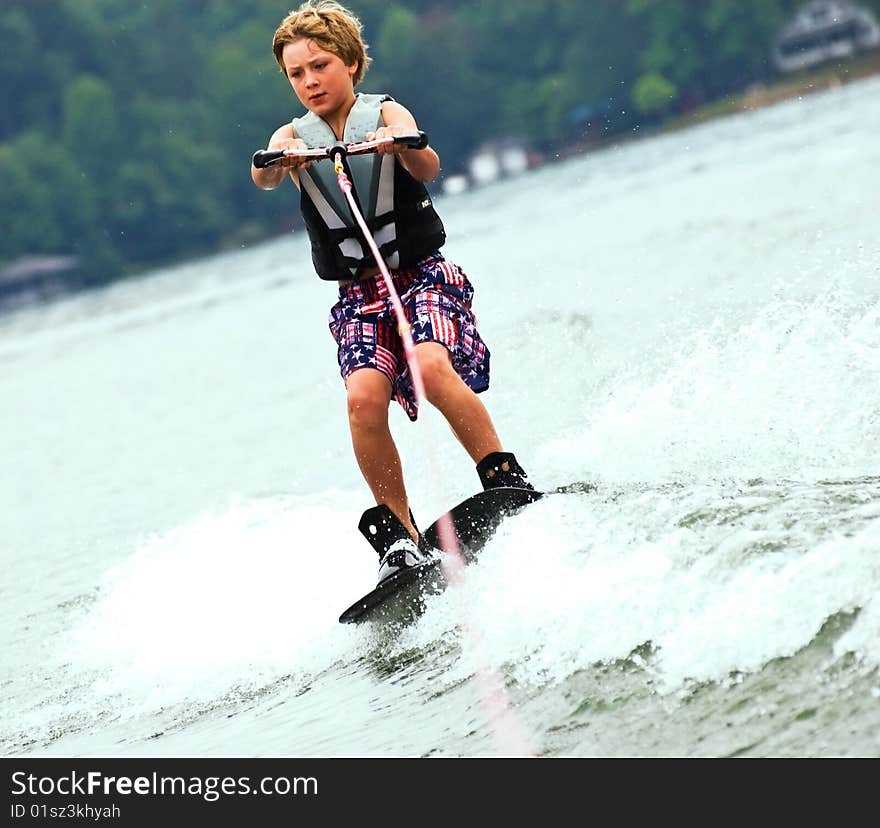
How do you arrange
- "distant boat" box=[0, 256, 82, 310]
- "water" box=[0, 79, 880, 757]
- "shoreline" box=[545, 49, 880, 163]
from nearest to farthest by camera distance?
"water" box=[0, 79, 880, 757] → "shoreline" box=[545, 49, 880, 163] → "distant boat" box=[0, 256, 82, 310]

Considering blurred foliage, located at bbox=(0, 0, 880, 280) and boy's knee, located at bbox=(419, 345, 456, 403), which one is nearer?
boy's knee, located at bbox=(419, 345, 456, 403)

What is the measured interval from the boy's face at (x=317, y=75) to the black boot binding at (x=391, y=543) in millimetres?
1243

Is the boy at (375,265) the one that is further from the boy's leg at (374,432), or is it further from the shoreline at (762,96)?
the shoreline at (762,96)

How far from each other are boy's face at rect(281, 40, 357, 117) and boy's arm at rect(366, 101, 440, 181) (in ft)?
0.48

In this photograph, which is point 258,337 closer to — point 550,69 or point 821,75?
point 821,75

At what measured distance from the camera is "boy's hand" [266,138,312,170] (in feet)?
16.8

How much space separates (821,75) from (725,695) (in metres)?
72.6

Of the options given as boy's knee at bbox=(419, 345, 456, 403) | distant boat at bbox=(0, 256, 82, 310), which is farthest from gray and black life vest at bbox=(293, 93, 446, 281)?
distant boat at bbox=(0, 256, 82, 310)

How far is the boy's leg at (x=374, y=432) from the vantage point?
517 cm

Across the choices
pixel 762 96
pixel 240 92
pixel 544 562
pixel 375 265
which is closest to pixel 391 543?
pixel 544 562

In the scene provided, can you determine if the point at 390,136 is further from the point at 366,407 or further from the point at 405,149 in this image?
the point at 366,407

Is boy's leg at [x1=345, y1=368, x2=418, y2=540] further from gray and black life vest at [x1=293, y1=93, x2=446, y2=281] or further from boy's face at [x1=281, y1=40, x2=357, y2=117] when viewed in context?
boy's face at [x1=281, y1=40, x2=357, y2=117]

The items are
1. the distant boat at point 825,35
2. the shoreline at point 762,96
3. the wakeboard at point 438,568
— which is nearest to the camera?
the wakeboard at point 438,568

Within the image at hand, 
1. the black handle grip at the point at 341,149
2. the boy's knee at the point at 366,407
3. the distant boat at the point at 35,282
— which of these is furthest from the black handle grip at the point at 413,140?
the distant boat at the point at 35,282
